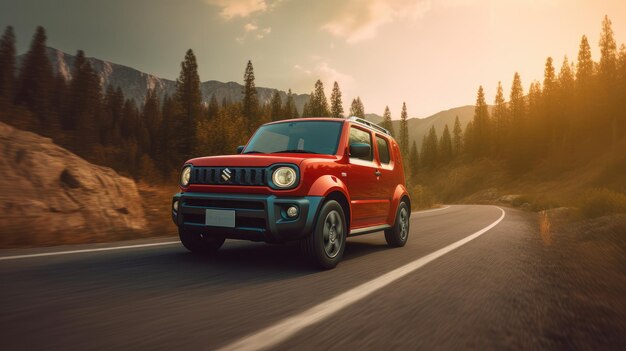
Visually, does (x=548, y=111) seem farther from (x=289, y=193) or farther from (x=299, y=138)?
(x=289, y=193)

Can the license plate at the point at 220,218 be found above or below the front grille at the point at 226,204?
below

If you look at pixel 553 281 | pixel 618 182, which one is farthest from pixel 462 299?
pixel 618 182

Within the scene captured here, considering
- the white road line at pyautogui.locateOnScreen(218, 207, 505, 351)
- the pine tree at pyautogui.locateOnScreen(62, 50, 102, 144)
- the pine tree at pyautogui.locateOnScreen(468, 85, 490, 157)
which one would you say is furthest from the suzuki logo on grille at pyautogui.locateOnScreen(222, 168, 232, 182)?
the pine tree at pyautogui.locateOnScreen(468, 85, 490, 157)

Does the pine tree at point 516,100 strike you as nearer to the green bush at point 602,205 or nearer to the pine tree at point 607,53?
the pine tree at point 607,53

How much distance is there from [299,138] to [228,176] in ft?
5.13

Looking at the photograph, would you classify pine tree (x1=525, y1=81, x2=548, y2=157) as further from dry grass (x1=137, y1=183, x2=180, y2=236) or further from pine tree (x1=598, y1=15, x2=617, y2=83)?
→ dry grass (x1=137, y1=183, x2=180, y2=236)

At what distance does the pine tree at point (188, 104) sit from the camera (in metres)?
55.8

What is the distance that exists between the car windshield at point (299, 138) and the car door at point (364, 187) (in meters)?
0.33

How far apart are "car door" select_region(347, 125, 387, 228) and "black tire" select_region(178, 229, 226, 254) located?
189 centimetres

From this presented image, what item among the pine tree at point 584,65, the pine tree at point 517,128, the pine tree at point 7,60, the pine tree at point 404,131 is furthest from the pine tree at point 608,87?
the pine tree at point 7,60

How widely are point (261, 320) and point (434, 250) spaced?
14.9 feet

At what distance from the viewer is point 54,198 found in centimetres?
708

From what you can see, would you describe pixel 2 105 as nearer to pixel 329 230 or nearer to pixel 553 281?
pixel 329 230

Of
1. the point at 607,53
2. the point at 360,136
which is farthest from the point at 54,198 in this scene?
the point at 607,53
